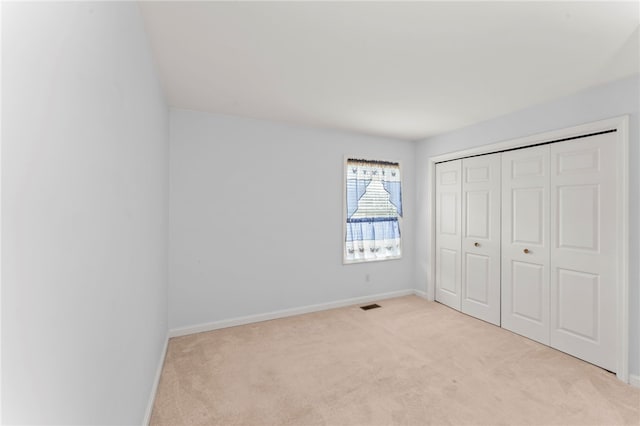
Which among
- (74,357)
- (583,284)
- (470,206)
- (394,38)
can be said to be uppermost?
(394,38)

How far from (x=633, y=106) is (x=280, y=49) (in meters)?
2.94

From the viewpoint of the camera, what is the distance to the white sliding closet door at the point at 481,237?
11.7 feet

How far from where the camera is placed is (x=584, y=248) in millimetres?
2760

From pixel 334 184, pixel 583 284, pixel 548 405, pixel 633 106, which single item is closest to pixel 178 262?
pixel 334 184

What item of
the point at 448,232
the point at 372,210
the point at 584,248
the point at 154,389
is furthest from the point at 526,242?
the point at 154,389

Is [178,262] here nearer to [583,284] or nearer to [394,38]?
[394,38]

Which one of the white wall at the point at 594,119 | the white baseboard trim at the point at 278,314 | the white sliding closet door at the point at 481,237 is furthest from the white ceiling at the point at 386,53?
the white baseboard trim at the point at 278,314

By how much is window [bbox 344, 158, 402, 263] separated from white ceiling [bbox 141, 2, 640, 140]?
1259mm

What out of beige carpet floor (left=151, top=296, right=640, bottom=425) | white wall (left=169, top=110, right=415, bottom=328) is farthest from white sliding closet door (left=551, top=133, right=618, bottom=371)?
white wall (left=169, top=110, right=415, bottom=328)

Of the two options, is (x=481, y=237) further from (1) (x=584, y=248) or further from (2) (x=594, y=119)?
(2) (x=594, y=119)

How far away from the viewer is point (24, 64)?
0.60 m

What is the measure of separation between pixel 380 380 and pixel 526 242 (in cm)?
226

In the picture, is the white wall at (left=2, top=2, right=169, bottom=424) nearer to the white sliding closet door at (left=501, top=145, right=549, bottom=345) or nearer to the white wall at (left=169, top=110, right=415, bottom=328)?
the white wall at (left=169, top=110, right=415, bottom=328)

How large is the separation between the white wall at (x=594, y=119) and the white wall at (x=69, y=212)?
365 cm
